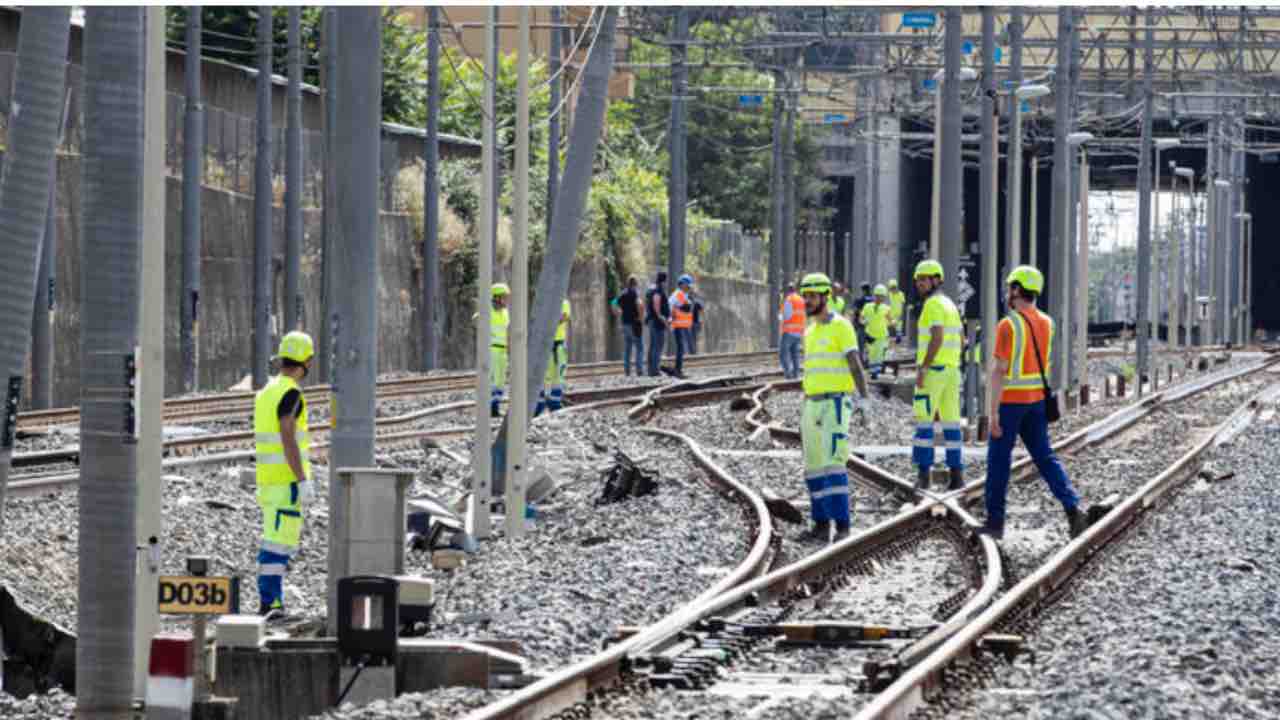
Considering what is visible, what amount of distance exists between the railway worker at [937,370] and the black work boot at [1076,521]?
287 cm

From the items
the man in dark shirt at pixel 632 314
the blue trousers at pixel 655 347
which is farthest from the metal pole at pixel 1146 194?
the man in dark shirt at pixel 632 314

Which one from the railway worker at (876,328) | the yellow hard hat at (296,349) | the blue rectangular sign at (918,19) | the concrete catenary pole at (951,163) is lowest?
the yellow hard hat at (296,349)

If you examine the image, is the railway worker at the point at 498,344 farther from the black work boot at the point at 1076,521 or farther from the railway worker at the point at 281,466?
the railway worker at the point at 281,466

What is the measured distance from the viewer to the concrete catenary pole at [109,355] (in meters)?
10.3

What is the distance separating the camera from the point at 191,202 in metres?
37.9

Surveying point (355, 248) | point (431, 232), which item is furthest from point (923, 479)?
point (431, 232)

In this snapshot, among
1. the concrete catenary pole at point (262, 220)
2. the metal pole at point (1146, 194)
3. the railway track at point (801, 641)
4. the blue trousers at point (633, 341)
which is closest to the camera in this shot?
the railway track at point (801, 641)

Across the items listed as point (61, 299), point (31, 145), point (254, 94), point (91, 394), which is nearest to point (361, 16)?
point (31, 145)

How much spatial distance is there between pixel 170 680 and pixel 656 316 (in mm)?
34577

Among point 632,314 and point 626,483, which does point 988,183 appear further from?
point 626,483

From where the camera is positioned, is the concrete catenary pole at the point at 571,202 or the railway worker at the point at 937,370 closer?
the railway worker at the point at 937,370

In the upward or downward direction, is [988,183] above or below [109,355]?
above

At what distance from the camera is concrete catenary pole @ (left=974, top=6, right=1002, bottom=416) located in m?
33.6

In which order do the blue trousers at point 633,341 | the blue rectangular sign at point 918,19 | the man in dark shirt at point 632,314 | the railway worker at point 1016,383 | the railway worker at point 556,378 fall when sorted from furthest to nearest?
the blue rectangular sign at point 918,19 → the blue trousers at point 633,341 → the man in dark shirt at point 632,314 → the railway worker at point 556,378 → the railway worker at point 1016,383
